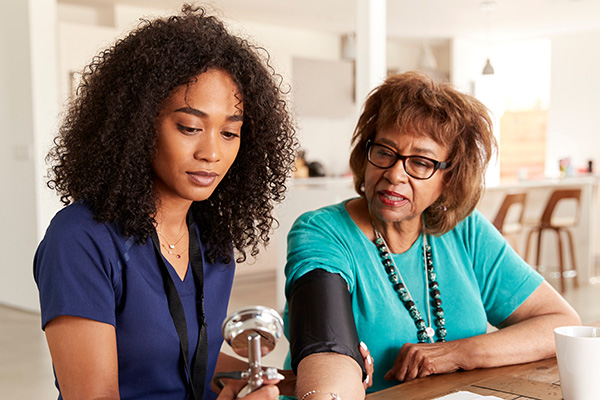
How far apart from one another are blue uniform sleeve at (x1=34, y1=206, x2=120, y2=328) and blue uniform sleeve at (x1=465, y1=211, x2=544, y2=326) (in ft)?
2.97

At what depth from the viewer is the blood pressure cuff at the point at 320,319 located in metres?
1.21

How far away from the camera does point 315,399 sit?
1.06m

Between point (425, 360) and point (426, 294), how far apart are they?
0.23 m

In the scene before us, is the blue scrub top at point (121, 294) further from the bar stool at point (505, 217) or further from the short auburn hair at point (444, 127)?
the bar stool at point (505, 217)

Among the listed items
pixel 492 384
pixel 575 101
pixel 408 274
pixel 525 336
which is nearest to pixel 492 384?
pixel 492 384

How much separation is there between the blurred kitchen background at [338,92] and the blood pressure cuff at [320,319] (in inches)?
55.2

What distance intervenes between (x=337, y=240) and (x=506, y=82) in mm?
8203

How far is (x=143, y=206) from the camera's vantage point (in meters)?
1.20

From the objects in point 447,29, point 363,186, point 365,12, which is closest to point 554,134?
point 447,29

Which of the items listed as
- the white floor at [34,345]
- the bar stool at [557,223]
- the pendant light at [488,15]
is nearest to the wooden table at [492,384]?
the white floor at [34,345]

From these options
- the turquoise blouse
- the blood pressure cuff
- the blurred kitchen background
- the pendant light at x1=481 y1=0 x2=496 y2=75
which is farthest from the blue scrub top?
the pendant light at x1=481 y1=0 x2=496 y2=75

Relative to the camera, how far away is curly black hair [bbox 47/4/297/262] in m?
1.17

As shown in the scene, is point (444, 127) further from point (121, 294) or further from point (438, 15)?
point (438, 15)

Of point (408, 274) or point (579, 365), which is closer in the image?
point (579, 365)
